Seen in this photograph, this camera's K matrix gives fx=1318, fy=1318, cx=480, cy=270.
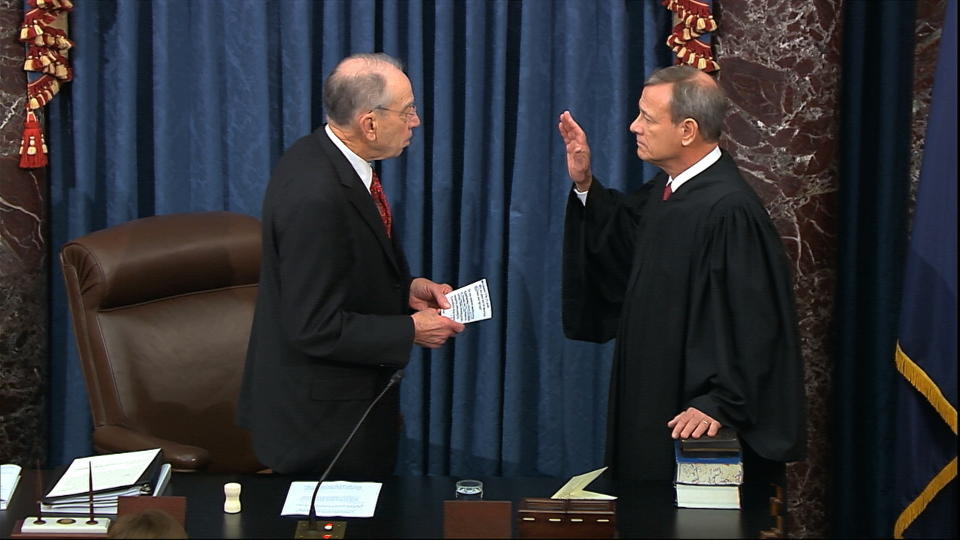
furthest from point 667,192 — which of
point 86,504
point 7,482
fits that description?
point 7,482

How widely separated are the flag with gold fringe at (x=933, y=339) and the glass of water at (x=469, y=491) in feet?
5.50

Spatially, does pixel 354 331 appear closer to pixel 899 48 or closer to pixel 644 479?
pixel 644 479

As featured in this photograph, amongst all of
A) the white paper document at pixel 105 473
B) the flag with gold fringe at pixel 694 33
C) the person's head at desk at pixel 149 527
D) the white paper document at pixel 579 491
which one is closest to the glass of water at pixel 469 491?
the white paper document at pixel 579 491

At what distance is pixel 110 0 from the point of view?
15.9 ft

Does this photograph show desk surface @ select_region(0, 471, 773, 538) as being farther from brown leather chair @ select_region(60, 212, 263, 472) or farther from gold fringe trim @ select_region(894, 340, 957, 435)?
gold fringe trim @ select_region(894, 340, 957, 435)

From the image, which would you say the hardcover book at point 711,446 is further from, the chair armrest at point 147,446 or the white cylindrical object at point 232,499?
the chair armrest at point 147,446

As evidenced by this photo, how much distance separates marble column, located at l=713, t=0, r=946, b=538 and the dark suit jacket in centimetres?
141

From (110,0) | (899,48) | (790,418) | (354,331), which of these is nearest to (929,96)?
(899,48)

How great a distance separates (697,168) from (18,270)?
8.02ft

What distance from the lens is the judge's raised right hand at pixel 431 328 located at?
3663 mm

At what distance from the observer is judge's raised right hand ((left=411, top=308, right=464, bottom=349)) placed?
12.0 ft

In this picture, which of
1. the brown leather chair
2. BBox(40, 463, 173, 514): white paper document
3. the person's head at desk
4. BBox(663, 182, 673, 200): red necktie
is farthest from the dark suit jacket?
the person's head at desk

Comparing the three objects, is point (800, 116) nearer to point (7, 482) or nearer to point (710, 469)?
point (710, 469)

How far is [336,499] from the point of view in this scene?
10.4ft
